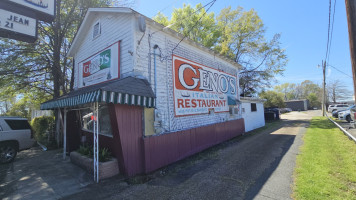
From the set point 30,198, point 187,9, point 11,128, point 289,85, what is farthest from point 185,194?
point 289,85

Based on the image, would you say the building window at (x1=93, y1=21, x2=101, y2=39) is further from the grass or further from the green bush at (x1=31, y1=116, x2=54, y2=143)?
the grass

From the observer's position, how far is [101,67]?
754 centimetres

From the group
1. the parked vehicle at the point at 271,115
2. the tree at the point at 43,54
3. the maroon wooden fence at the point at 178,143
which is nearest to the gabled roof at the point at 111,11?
the tree at the point at 43,54

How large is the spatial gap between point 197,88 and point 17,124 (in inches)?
352

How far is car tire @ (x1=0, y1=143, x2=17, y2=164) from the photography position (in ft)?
23.5

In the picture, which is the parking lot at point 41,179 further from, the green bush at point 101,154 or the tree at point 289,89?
the tree at point 289,89

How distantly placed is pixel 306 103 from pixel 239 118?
65.2 meters

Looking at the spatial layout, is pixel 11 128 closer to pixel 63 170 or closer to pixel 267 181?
pixel 63 170

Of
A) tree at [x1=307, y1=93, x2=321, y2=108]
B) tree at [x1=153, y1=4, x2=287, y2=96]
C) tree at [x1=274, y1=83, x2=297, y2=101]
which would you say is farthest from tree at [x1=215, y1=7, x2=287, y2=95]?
tree at [x1=274, y1=83, x2=297, y2=101]

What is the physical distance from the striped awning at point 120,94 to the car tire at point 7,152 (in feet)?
12.6

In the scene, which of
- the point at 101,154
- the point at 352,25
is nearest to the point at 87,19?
the point at 101,154

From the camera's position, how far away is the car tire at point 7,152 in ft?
23.5

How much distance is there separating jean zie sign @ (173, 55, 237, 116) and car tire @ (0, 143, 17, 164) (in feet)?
25.2

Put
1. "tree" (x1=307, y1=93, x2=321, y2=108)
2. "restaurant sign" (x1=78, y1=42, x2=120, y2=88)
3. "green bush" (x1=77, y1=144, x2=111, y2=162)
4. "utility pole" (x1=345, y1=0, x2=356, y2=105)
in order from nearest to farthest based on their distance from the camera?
"utility pole" (x1=345, y1=0, x2=356, y2=105), "green bush" (x1=77, y1=144, x2=111, y2=162), "restaurant sign" (x1=78, y1=42, x2=120, y2=88), "tree" (x1=307, y1=93, x2=321, y2=108)
